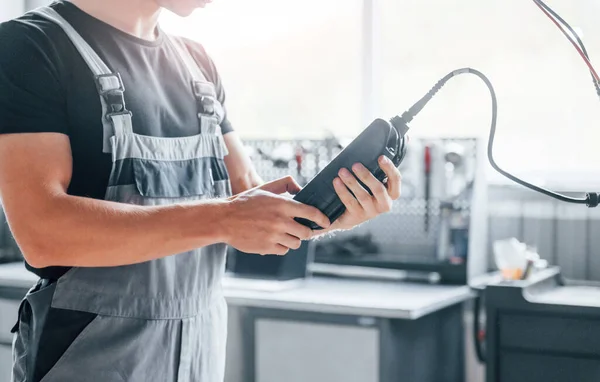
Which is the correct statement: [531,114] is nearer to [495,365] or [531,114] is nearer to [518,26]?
[518,26]

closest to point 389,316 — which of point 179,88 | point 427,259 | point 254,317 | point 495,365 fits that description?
point 495,365

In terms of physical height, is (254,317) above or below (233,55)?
below

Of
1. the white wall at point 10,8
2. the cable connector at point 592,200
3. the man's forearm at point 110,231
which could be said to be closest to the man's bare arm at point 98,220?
the man's forearm at point 110,231

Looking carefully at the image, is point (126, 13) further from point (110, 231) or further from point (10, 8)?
point (10, 8)

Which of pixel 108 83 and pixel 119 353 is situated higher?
pixel 108 83

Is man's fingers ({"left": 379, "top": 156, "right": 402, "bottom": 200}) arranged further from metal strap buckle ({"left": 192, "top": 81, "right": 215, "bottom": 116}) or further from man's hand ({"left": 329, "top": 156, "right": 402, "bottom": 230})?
metal strap buckle ({"left": 192, "top": 81, "right": 215, "bottom": 116})

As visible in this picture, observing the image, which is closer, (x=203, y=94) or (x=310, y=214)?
(x=310, y=214)

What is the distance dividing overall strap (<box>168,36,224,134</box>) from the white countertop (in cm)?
84

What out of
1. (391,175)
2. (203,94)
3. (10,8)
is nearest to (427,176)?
(203,94)

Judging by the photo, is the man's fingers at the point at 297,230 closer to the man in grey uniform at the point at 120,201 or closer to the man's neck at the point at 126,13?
the man in grey uniform at the point at 120,201

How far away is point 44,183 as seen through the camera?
3.32ft

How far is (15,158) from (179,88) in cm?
36

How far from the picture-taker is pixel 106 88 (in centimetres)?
112

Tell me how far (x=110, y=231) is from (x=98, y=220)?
0.07ft
